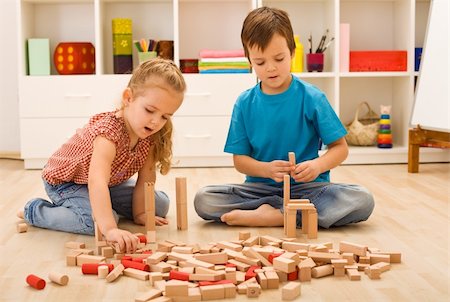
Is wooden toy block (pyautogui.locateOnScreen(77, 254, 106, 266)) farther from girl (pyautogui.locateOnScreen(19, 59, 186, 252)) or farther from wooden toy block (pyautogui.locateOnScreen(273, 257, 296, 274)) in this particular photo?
wooden toy block (pyautogui.locateOnScreen(273, 257, 296, 274))

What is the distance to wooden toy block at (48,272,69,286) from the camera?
4.74 feet

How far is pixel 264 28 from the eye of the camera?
1.94 metres

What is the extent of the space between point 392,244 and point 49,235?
35.1 inches

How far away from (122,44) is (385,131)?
4.23 feet

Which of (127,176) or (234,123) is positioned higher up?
(234,123)

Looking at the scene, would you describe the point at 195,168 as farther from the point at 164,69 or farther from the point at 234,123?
the point at 164,69

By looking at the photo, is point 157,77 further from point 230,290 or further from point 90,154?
point 230,290

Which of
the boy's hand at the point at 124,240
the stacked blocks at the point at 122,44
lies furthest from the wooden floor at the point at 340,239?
the stacked blocks at the point at 122,44

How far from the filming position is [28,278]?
1445 mm

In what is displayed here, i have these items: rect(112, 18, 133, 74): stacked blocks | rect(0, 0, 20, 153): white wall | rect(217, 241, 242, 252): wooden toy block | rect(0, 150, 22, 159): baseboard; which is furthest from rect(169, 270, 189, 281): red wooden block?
rect(0, 0, 20, 153): white wall

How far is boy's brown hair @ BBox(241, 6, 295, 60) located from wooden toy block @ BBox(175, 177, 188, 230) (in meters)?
0.41

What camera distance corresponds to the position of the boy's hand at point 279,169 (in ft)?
6.33

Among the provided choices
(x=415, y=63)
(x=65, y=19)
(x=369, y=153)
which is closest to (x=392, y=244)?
(x=369, y=153)

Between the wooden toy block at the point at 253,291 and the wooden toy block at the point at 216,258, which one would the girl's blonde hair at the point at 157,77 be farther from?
the wooden toy block at the point at 253,291
